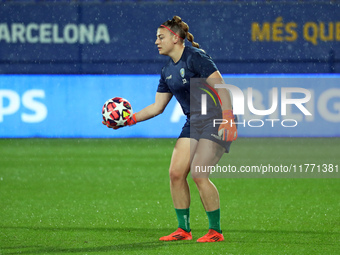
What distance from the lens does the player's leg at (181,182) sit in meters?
6.14

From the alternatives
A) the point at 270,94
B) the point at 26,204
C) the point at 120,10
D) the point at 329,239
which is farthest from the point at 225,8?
the point at 329,239

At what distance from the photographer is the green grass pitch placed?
6180 millimetres

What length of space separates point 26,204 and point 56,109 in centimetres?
864

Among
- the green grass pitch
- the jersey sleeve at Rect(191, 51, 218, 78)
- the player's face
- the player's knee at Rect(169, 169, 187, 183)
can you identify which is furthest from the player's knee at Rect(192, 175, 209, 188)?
the player's face

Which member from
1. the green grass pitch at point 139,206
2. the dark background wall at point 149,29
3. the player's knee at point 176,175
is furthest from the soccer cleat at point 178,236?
the dark background wall at point 149,29

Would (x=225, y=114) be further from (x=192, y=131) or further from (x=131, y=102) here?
(x=131, y=102)

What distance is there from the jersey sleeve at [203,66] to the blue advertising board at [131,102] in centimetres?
1056

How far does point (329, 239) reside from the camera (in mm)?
6387

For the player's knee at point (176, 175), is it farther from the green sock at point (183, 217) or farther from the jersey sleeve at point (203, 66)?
the jersey sleeve at point (203, 66)

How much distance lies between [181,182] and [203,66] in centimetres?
105

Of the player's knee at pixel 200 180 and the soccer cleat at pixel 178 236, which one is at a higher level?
the player's knee at pixel 200 180

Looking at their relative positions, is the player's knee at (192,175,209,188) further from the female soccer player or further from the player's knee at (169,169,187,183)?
the player's knee at (169,169,187,183)

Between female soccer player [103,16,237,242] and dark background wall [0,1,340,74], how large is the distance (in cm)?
1544

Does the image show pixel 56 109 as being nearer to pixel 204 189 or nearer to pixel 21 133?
pixel 21 133
